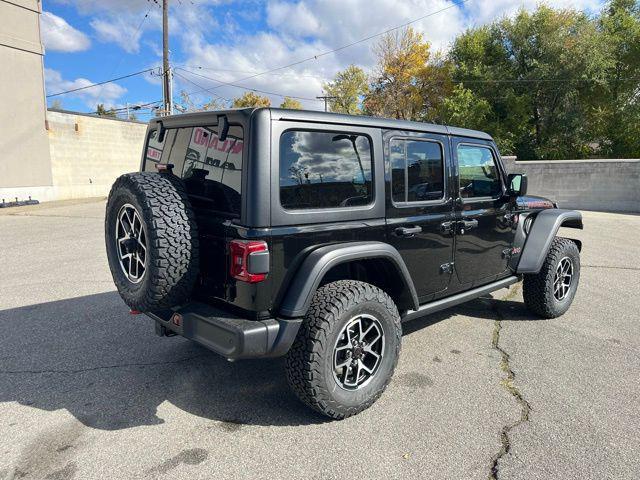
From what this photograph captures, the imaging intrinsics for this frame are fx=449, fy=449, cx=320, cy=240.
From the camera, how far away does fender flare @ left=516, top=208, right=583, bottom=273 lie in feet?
13.9

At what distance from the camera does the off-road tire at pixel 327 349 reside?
258cm

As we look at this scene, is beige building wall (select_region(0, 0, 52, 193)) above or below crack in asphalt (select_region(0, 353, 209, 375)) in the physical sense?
above

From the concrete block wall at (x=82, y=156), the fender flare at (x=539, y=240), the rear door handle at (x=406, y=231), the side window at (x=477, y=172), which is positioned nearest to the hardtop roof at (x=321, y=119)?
the side window at (x=477, y=172)

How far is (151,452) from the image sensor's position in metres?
2.43

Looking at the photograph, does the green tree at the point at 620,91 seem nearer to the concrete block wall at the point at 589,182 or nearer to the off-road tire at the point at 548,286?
the concrete block wall at the point at 589,182

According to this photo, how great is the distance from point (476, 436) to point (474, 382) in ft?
2.25

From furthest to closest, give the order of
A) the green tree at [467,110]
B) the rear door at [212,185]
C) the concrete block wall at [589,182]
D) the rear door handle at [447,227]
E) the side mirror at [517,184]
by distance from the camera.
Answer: the green tree at [467,110] < the concrete block wall at [589,182] < the side mirror at [517,184] < the rear door handle at [447,227] < the rear door at [212,185]

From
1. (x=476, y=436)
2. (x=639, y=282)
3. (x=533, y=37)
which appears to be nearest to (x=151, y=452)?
(x=476, y=436)

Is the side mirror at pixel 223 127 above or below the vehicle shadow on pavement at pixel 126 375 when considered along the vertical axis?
above

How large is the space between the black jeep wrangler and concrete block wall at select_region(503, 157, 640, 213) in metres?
14.4

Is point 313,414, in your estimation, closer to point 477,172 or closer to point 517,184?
point 477,172

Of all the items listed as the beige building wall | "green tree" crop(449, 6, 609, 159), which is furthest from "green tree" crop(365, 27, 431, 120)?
the beige building wall

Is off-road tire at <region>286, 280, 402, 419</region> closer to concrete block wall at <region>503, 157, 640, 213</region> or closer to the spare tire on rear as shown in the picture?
the spare tire on rear

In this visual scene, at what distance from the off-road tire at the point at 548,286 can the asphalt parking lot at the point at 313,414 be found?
0.13 m
